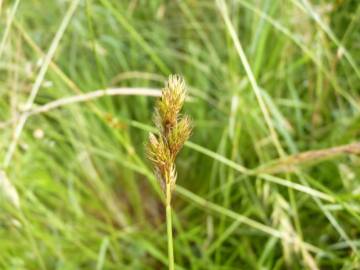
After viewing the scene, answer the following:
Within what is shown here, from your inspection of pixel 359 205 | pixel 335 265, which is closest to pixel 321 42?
pixel 359 205

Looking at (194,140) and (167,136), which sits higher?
(194,140)

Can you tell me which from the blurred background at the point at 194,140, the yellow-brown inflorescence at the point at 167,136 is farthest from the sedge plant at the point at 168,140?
the blurred background at the point at 194,140

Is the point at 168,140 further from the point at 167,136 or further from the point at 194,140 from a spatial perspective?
the point at 194,140

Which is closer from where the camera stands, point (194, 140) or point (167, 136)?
point (167, 136)

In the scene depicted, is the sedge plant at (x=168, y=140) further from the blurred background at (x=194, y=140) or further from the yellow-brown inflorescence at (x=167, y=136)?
the blurred background at (x=194, y=140)

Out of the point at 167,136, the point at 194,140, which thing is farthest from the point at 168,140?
the point at 194,140

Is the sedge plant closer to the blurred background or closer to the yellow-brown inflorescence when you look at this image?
the yellow-brown inflorescence
